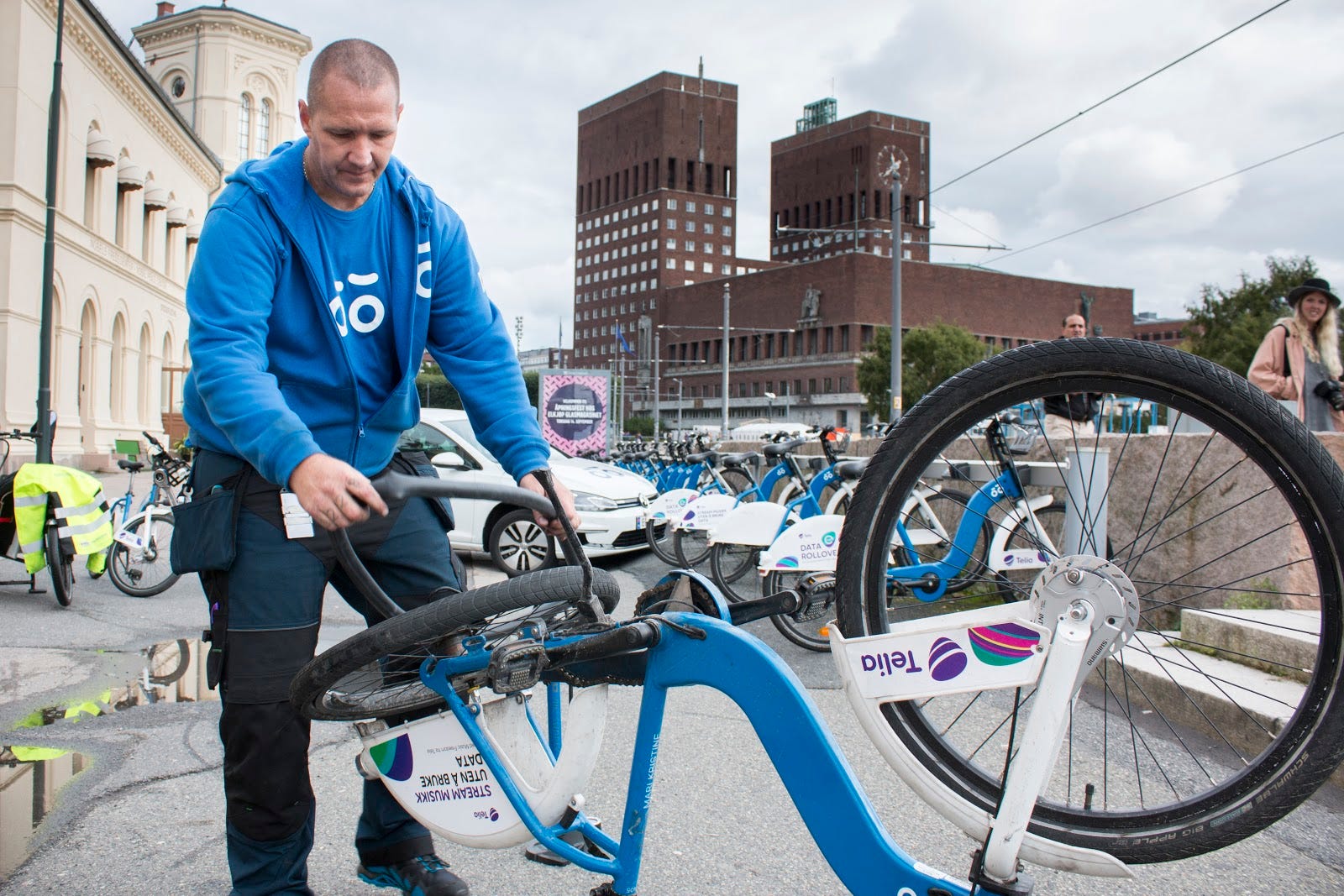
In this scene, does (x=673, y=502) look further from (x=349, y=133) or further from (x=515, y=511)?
(x=349, y=133)

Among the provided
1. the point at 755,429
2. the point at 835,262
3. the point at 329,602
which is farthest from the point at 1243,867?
the point at 835,262

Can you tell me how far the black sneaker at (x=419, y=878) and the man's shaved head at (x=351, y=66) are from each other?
1671mm

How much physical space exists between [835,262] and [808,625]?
276ft

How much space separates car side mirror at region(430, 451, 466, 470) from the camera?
9172mm

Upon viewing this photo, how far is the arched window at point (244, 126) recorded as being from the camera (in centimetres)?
4431

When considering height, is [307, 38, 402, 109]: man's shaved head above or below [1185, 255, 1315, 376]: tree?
below

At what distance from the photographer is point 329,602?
6.97 meters

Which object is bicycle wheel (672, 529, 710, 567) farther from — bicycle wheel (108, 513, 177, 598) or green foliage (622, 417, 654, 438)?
green foliage (622, 417, 654, 438)

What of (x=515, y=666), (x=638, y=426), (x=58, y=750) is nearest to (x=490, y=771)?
(x=515, y=666)

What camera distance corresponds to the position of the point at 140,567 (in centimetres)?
764

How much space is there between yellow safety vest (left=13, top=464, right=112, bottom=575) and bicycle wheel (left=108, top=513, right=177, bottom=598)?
0.94 feet

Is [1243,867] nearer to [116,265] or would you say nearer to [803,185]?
[116,265]

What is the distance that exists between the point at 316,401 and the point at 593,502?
7858 millimetres

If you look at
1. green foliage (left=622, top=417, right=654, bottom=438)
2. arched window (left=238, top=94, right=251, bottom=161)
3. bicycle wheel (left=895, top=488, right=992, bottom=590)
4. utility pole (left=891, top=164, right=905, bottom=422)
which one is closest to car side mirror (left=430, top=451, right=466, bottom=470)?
bicycle wheel (left=895, top=488, right=992, bottom=590)
